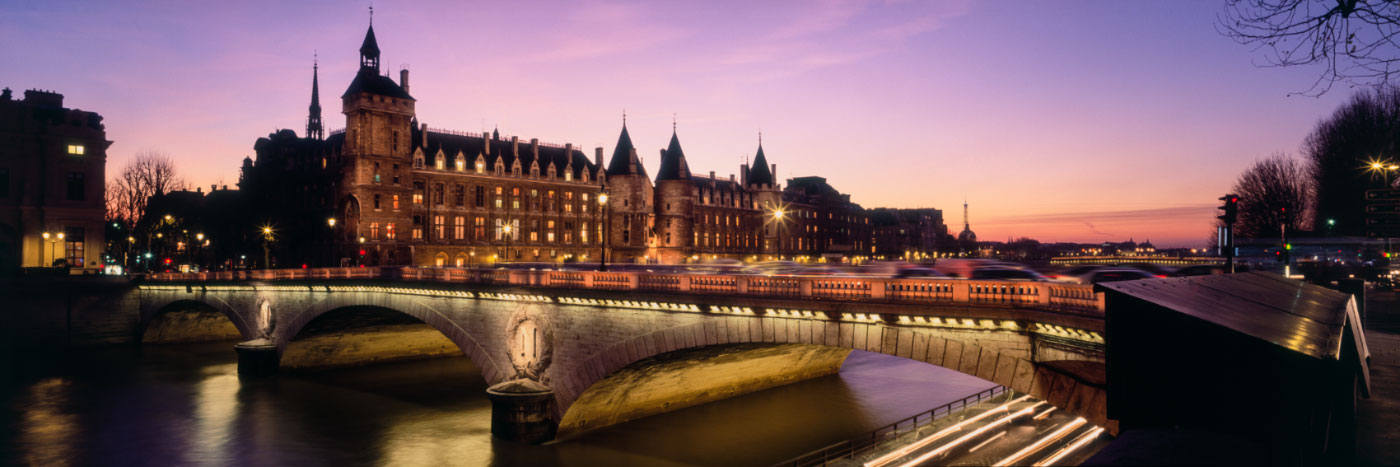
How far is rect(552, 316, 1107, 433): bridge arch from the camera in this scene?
53.4 feet

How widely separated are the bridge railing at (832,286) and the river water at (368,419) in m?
6.76

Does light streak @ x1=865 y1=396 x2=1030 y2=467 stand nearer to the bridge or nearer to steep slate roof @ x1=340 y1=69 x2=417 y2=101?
the bridge

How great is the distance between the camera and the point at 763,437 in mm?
33156

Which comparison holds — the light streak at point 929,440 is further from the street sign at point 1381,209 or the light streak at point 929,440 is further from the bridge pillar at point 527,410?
the street sign at point 1381,209

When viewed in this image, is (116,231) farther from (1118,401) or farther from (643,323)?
(1118,401)

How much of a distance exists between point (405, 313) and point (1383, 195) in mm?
41474

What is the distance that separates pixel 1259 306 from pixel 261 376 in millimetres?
53344

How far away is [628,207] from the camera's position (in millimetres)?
95375

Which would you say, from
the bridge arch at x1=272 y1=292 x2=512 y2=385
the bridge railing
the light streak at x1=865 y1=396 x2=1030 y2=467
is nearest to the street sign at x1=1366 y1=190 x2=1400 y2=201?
the bridge railing

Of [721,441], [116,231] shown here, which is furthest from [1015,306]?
[116,231]

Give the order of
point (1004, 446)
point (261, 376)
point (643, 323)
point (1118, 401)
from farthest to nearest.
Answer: point (261, 376)
point (1004, 446)
point (643, 323)
point (1118, 401)

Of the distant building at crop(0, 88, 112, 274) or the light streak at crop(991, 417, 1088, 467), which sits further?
the distant building at crop(0, 88, 112, 274)

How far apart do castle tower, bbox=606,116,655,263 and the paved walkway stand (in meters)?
69.9

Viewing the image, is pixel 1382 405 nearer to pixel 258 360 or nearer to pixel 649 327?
pixel 649 327
